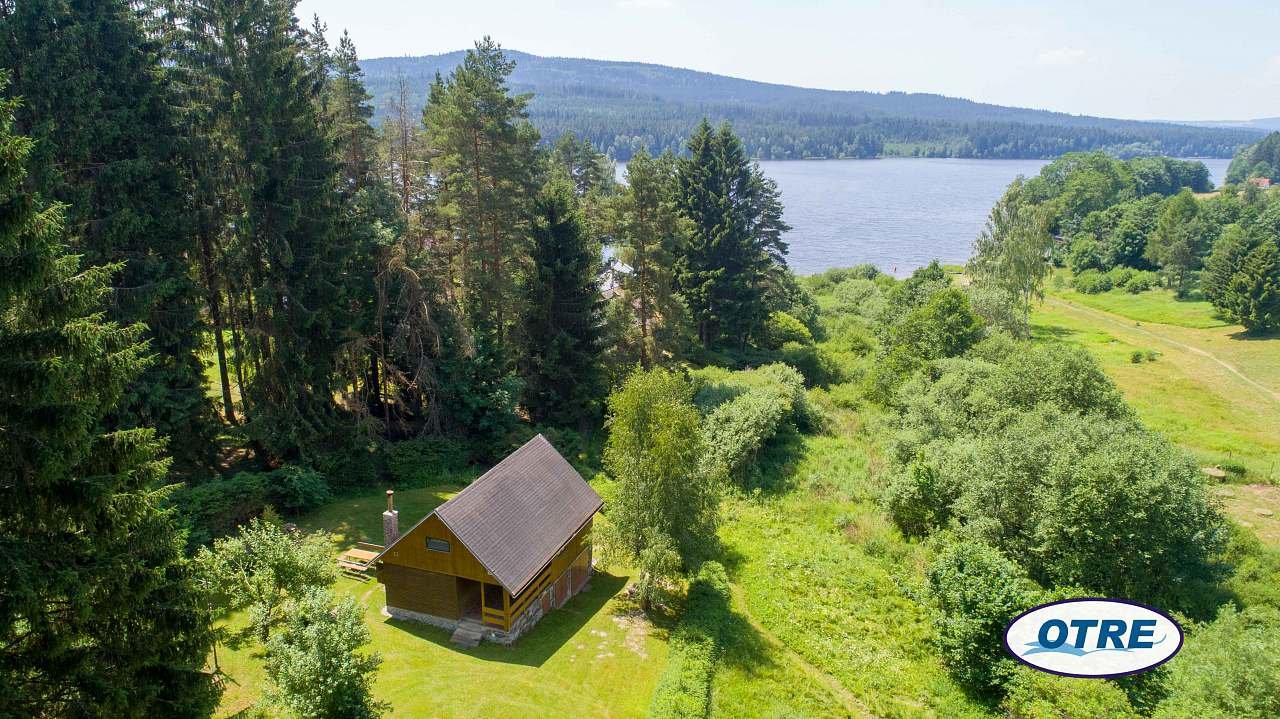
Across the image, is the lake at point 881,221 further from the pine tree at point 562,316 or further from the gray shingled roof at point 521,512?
the gray shingled roof at point 521,512

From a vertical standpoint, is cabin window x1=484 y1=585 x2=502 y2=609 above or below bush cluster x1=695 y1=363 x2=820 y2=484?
below

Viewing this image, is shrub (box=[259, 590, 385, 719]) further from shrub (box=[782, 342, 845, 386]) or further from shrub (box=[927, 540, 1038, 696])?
shrub (box=[782, 342, 845, 386])

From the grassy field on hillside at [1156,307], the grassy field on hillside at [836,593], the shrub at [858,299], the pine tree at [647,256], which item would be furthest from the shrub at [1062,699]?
the grassy field on hillside at [1156,307]

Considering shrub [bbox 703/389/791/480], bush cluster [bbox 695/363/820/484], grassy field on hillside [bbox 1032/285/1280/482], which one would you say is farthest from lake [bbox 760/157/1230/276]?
shrub [bbox 703/389/791/480]

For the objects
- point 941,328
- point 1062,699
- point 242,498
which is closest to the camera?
point 1062,699

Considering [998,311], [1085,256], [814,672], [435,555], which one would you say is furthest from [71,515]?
[1085,256]

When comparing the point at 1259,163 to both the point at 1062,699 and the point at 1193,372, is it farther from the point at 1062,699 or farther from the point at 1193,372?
the point at 1062,699
